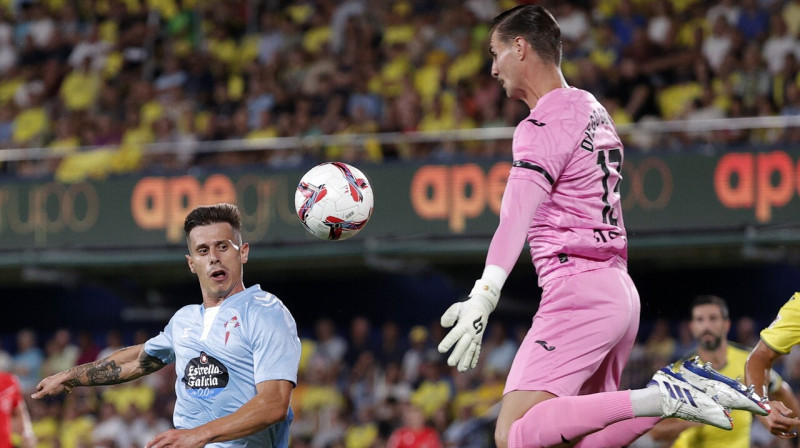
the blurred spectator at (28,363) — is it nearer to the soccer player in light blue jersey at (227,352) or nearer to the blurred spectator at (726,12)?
the blurred spectator at (726,12)

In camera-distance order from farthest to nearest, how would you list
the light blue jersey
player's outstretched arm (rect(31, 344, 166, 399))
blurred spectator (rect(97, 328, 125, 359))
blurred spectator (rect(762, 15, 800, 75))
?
blurred spectator (rect(97, 328, 125, 359))
blurred spectator (rect(762, 15, 800, 75))
player's outstretched arm (rect(31, 344, 166, 399))
the light blue jersey

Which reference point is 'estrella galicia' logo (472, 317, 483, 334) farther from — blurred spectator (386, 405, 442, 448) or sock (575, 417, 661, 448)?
blurred spectator (386, 405, 442, 448)

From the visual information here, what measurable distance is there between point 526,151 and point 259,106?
11.9 metres

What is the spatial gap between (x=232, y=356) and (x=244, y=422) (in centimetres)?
48

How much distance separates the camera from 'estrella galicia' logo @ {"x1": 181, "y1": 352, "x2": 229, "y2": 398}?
5.68 m

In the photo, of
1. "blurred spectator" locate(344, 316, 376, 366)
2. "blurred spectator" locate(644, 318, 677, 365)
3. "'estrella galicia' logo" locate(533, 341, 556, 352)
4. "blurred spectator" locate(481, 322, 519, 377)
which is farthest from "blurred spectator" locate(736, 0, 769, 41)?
"'estrella galicia' logo" locate(533, 341, 556, 352)

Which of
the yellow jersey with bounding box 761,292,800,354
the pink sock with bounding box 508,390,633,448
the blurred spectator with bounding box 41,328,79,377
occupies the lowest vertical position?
the blurred spectator with bounding box 41,328,79,377

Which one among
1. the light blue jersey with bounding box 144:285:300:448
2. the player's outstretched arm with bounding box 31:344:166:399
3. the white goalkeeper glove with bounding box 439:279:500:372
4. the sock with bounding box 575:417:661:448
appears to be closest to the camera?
the white goalkeeper glove with bounding box 439:279:500:372

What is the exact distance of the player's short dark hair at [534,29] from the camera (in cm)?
546

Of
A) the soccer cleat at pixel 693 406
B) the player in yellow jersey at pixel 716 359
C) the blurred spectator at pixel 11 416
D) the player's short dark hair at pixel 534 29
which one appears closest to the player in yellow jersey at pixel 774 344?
the soccer cleat at pixel 693 406

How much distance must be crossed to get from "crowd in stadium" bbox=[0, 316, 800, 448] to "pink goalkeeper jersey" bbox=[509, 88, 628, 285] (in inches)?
310

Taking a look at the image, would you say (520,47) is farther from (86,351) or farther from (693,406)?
(86,351)

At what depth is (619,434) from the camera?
17.3 ft

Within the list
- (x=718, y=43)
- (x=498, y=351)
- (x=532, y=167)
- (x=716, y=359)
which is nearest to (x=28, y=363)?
(x=498, y=351)
